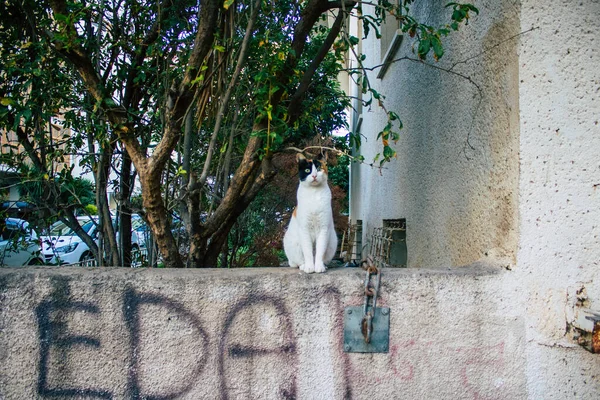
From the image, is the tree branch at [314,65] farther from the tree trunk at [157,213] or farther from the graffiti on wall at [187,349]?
the graffiti on wall at [187,349]

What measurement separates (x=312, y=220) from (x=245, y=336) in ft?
2.25

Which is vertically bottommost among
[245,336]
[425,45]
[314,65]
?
[245,336]

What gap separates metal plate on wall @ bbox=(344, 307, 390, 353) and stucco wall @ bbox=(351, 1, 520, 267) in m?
0.59

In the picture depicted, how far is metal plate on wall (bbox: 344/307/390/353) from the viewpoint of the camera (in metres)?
1.87

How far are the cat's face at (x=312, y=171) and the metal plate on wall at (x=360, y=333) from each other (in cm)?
72

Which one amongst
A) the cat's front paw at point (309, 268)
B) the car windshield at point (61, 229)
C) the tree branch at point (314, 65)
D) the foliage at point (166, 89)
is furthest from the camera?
the car windshield at point (61, 229)

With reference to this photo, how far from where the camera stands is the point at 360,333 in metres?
1.87

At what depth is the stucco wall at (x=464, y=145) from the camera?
191cm

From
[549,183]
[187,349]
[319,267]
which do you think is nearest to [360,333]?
[319,267]

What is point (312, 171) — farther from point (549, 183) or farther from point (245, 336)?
point (549, 183)

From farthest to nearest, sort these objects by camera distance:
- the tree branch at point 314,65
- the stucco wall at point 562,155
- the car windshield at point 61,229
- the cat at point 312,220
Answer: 1. the car windshield at point 61,229
2. the tree branch at point 314,65
3. the cat at point 312,220
4. the stucco wall at point 562,155

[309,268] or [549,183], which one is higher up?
[549,183]

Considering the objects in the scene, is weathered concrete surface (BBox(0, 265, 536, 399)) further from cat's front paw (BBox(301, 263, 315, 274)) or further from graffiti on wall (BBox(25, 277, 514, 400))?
cat's front paw (BBox(301, 263, 315, 274))

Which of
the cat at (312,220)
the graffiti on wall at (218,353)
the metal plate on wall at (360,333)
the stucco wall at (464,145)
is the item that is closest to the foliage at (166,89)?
the stucco wall at (464,145)
